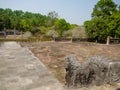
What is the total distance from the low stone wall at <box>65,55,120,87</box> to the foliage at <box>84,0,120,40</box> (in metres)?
17.9

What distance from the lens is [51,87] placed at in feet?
15.4

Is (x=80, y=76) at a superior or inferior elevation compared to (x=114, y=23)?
inferior

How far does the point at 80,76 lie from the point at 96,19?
62.2ft

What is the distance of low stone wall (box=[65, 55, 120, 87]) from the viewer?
4.55m

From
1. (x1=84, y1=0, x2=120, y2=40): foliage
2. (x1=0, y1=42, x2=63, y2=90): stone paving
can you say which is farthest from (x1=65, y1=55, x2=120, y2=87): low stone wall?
(x1=84, y1=0, x2=120, y2=40): foliage

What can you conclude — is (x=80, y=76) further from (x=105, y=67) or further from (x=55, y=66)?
(x=55, y=66)

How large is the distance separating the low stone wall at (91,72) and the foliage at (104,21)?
1788 cm

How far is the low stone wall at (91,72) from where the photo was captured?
14.9 ft

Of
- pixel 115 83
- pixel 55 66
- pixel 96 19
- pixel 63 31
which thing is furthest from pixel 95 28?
pixel 115 83

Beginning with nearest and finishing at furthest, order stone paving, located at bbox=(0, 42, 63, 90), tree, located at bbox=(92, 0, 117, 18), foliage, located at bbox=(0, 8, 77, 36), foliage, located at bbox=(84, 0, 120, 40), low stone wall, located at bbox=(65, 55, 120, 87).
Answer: low stone wall, located at bbox=(65, 55, 120, 87) → stone paving, located at bbox=(0, 42, 63, 90) → foliage, located at bbox=(84, 0, 120, 40) → tree, located at bbox=(92, 0, 117, 18) → foliage, located at bbox=(0, 8, 77, 36)

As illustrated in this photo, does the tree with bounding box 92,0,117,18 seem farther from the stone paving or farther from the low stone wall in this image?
the low stone wall

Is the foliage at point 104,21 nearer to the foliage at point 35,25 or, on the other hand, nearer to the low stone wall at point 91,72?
the foliage at point 35,25

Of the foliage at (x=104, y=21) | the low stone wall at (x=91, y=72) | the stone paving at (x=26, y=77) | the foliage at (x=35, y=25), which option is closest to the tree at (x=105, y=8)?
the foliage at (x=104, y=21)

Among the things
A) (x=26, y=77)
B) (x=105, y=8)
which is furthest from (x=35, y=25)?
(x=26, y=77)
